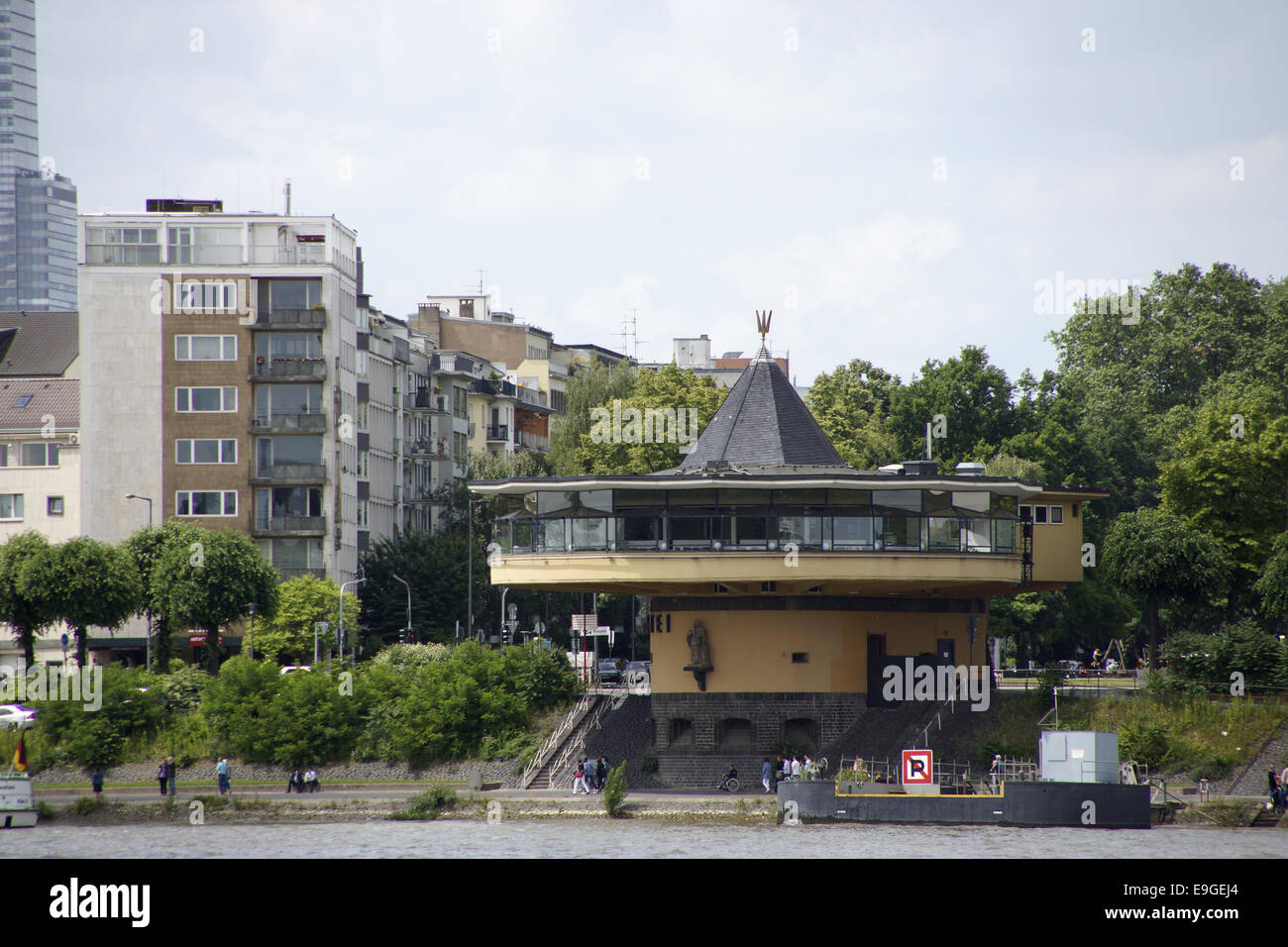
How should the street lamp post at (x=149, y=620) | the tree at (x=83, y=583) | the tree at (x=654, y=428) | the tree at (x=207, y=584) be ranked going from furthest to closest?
the tree at (x=654, y=428) → the street lamp post at (x=149, y=620) → the tree at (x=207, y=584) → the tree at (x=83, y=583)

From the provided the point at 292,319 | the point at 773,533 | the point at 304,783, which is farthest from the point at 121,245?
the point at 773,533

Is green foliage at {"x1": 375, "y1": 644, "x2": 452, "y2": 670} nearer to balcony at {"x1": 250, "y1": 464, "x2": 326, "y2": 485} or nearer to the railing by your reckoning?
the railing

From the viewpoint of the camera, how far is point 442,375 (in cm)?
13450

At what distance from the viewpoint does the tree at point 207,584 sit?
288ft

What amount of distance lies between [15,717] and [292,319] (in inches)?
1369

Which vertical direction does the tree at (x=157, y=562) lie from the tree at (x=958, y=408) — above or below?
below

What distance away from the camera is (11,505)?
110750 millimetres

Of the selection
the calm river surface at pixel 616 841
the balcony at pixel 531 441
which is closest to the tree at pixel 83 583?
the calm river surface at pixel 616 841

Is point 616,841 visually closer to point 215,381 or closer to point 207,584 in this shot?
point 207,584

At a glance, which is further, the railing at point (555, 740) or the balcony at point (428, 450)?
the balcony at point (428, 450)

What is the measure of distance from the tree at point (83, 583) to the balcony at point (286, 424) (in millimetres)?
20879

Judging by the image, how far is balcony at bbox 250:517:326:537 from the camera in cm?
10656

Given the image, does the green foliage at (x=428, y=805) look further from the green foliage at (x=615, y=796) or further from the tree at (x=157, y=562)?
the tree at (x=157, y=562)
